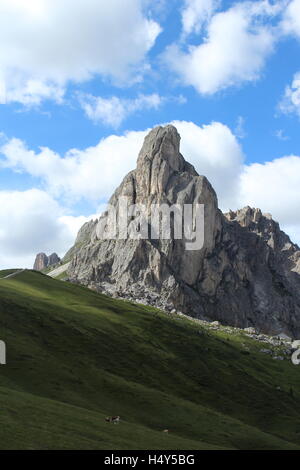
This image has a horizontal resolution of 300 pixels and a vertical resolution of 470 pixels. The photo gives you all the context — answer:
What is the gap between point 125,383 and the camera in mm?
82688

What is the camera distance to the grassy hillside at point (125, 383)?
48.3 meters

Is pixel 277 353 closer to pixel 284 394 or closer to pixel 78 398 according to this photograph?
pixel 284 394

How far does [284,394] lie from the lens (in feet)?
380

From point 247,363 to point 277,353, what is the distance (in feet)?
132

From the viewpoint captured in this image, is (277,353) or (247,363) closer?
(247,363)

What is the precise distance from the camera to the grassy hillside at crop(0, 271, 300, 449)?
159ft

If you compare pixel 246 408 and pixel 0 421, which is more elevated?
pixel 0 421

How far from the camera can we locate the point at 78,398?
68.1 metres

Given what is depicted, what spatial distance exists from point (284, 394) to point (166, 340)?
104 feet
